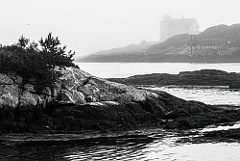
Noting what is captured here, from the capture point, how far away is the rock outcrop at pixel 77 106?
107ft

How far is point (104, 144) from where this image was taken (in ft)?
94.0

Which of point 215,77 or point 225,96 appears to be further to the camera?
point 215,77

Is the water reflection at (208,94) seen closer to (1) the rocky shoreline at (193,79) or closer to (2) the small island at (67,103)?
(1) the rocky shoreline at (193,79)

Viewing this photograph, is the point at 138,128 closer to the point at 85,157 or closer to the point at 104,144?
the point at 104,144

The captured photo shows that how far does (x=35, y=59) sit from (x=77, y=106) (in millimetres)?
5109

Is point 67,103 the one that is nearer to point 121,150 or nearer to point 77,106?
point 77,106

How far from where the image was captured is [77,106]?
34.1 metres

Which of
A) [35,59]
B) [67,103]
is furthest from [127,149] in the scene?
[35,59]

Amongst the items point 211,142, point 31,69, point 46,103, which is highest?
point 31,69

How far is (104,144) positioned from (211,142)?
6.54 m

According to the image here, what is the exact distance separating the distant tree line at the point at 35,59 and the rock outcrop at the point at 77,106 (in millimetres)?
669

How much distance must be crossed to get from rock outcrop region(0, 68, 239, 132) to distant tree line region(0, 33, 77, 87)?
2.19 ft

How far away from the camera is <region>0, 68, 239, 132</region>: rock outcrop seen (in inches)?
1281

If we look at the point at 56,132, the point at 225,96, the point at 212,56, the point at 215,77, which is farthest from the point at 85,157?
the point at 212,56
